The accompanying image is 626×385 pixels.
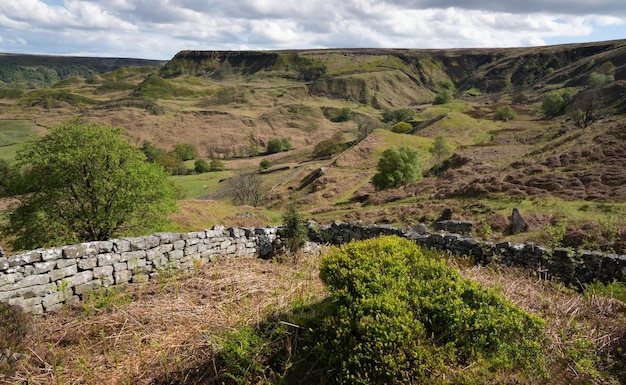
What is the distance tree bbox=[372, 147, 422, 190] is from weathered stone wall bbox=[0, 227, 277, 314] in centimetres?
3849

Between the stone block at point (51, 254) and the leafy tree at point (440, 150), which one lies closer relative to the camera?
the stone block at point (51, 254)

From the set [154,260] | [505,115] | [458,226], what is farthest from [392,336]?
[505,115]

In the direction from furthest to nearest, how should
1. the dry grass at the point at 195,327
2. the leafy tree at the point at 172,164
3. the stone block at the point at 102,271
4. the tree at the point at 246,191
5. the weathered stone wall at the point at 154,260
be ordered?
1. the leafy tree at the point at 172,164
2. the tree at the point at 246,191
3. the stone block at the point at 102,271
4. the weathered stone wall at the point at 154,260
5. the dry grass at the point at 195,327

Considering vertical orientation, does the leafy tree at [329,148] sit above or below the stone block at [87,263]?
below

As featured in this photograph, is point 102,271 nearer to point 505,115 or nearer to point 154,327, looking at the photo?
point 154,327

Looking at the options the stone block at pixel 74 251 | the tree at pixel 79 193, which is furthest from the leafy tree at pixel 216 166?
the stone block at pixel 74 251

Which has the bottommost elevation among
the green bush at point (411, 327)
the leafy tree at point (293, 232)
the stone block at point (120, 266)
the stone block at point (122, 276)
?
the leafy tree at point (293, 232)

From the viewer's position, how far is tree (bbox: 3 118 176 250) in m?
18.7

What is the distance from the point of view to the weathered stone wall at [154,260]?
9.09m

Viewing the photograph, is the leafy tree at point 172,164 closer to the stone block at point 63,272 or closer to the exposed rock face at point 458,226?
the exposed rock face at point 458,226

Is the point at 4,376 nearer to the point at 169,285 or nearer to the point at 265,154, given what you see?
the point at 169,285

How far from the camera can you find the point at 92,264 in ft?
33.1

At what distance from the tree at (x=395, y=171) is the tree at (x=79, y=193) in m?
34.6

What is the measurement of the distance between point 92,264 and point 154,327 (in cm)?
346
